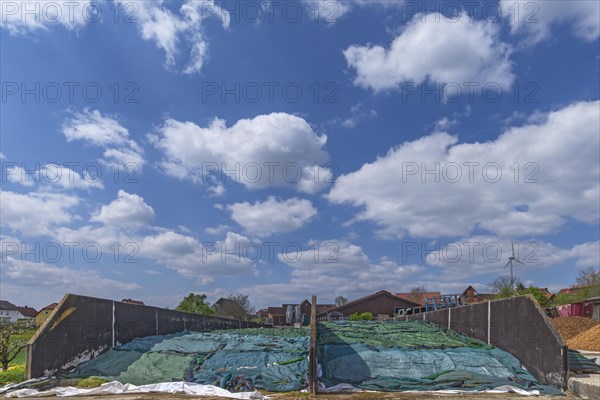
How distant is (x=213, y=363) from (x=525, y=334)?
718 centimetres

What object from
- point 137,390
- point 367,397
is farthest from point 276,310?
point 367,397

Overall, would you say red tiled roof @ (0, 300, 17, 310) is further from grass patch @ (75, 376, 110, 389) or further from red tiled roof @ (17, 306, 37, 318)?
grass patch @ (75, 376, 110, 389)

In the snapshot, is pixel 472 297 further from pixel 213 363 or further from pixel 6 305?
pixel 6 305

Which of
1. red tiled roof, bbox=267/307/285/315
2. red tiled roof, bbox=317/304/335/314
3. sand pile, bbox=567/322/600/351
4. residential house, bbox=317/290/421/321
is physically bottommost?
red tiled roof, bbox=267/307/285/315

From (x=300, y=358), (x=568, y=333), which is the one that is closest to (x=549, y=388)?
(x=300, y=358)

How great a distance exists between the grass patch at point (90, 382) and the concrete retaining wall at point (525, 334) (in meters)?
9.19

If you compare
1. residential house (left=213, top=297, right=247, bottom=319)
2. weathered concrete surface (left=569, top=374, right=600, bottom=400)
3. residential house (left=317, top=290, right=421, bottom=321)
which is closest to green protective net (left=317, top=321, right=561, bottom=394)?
weathered concrete surface (left=569, top=374, right=600, bottom=400)

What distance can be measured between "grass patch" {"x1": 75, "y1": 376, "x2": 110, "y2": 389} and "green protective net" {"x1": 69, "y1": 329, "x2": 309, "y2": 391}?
338 mm

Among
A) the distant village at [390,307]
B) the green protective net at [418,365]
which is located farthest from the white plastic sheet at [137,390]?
the distant village at [390,307]

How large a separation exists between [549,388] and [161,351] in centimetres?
896

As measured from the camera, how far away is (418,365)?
10766mm

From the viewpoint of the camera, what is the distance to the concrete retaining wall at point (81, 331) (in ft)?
32.9

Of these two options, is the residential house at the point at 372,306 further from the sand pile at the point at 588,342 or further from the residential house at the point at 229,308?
the sand pile at the point at 588,342

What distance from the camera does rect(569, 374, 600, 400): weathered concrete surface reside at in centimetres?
822
